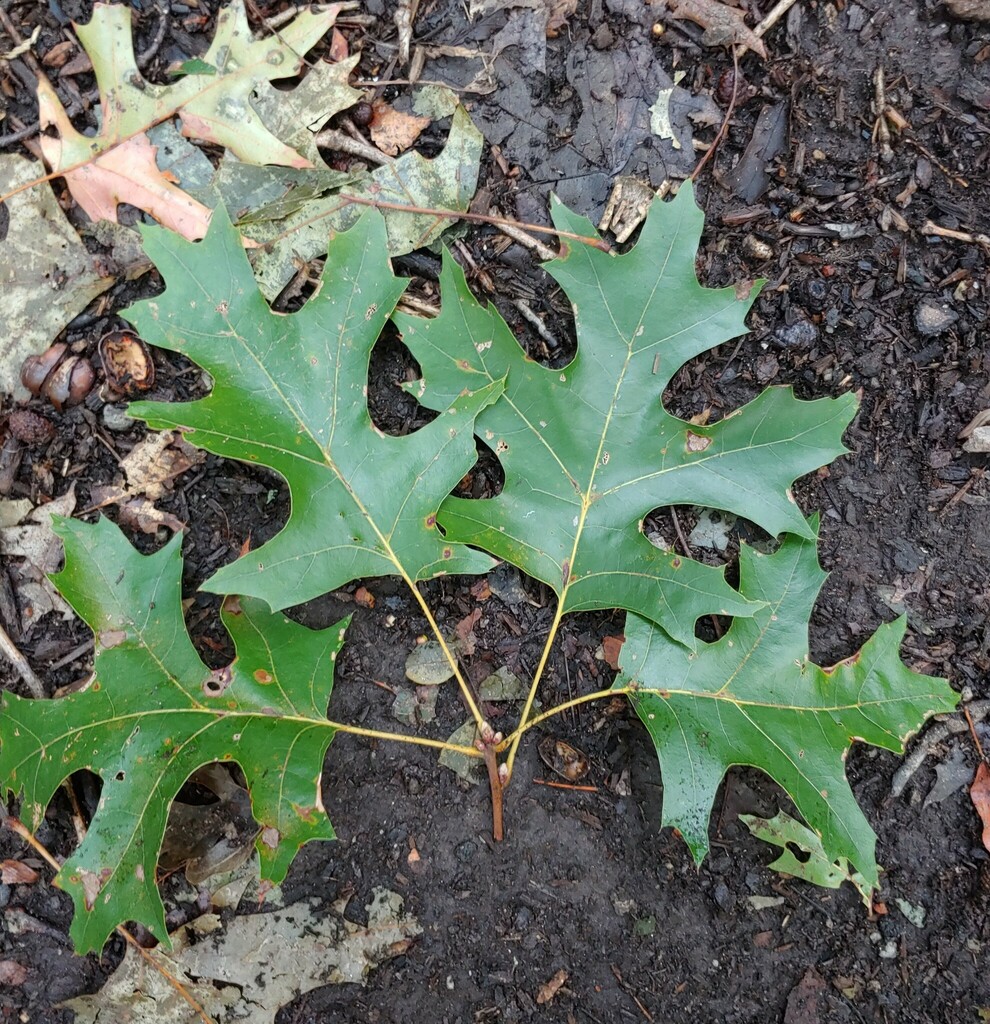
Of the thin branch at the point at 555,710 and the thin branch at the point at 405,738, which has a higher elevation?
the thin branch at the point at 405,738

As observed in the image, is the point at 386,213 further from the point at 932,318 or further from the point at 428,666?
the point at 932,318

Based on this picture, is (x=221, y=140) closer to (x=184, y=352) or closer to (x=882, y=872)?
(x=184, y=352)

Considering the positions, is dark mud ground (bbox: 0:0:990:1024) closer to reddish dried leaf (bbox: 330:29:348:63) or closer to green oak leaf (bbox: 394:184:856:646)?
reddish dried leaf (bbox: 330:29:348:63)

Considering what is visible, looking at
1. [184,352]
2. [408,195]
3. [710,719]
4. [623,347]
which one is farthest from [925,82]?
[184,352]

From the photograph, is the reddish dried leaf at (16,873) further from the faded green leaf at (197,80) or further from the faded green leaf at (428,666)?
the faded green leaf at (197,80)

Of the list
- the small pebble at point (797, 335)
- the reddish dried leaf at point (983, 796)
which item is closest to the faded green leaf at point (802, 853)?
the reddish dried leaf at point (983, 796)

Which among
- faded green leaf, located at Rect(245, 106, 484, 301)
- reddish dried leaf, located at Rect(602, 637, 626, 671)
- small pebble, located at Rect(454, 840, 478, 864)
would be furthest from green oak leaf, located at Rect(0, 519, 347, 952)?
faded green leaf, located at Rect(245, 106, 484, 301)

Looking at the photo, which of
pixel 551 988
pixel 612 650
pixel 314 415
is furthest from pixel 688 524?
pixel 551 988
